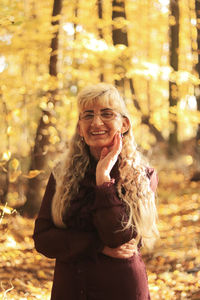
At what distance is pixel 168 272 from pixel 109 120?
366 cm

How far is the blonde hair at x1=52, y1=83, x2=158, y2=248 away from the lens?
5.51 ft

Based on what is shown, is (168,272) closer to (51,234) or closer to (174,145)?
(51,234)

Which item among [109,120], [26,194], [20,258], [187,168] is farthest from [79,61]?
[187,168]

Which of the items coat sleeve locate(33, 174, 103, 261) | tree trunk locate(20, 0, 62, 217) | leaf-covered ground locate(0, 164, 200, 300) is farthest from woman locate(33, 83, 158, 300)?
tree trunk locate(20, 0, 62, 217)

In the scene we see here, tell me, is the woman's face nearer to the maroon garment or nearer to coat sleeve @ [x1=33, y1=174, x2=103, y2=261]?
the maroon garment

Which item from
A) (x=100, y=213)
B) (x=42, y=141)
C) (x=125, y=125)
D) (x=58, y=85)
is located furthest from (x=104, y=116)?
(x=42, y=141)

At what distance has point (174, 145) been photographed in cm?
1027

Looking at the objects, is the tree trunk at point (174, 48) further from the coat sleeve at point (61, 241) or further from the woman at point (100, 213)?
the coat sleeve at point (61, 241)

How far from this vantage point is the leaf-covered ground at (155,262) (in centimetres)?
414

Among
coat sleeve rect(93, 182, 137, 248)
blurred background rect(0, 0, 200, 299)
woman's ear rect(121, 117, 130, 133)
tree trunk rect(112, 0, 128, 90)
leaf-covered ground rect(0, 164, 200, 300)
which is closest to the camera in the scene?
coat sleeve rect(93, 182, 137, 248)

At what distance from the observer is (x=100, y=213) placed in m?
1.53

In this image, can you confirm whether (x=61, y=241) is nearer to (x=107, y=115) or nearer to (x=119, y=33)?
(x=107, y=115)

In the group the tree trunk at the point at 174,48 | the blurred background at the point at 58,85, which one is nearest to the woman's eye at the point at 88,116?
the blurred background at the point at 58,85

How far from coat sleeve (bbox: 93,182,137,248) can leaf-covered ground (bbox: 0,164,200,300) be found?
7.04 ft
